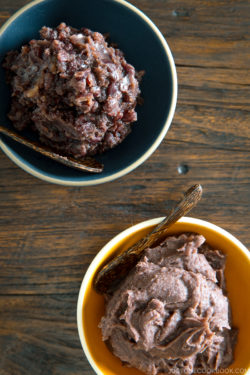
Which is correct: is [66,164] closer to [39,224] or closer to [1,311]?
[39,224]

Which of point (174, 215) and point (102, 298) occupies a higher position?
point (174, 215)

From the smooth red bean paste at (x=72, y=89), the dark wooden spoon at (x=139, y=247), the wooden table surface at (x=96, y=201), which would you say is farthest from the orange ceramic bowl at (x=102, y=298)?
the smooth red bean paste at (x=72, y=89)

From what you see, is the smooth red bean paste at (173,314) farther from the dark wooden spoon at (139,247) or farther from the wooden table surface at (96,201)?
the wooden table surface at (96,201)

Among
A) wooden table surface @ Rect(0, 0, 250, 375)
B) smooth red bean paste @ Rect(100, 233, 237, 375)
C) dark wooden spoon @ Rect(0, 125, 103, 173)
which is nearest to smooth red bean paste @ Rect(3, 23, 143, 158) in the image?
dark wooden spoon @ Rect(0, 125, 103, 173)

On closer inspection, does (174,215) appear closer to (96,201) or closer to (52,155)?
(96,201)

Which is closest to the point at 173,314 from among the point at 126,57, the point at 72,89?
the point at 72,89

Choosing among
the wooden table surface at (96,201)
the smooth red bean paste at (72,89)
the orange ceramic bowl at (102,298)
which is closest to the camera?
the smooth red bean paste at (72,89)
